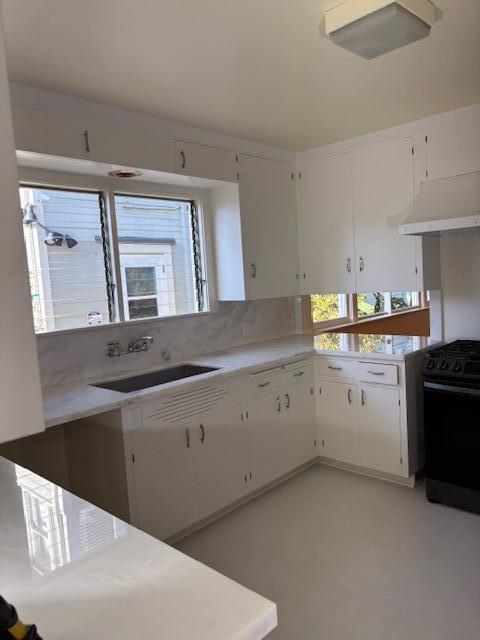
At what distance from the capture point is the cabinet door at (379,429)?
3.19 m

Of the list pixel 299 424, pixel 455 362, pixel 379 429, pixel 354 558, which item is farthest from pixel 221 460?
pixel 455 362

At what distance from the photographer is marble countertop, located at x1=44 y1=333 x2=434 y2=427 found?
2.29 m

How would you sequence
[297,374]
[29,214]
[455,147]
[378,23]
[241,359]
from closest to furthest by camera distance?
[378,23], [29,214], [455,147], [241,359], [297,374]

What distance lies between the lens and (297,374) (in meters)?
3.42

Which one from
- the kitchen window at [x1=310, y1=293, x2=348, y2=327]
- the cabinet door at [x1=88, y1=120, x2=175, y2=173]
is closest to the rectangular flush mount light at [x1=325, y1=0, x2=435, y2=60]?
the cabinet door at [x1=88, y1=120, x2=175, y2=173]

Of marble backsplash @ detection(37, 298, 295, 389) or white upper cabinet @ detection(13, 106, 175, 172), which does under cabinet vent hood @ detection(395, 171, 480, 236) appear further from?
white upper cabinet @ detection(13, 106, 175, 172)

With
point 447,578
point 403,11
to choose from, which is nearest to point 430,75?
point 403,11

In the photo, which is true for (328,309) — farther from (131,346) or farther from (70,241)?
(70,241)

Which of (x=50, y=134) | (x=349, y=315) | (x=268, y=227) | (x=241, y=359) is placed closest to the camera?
(x=50, y=134)

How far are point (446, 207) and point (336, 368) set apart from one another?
130 cm

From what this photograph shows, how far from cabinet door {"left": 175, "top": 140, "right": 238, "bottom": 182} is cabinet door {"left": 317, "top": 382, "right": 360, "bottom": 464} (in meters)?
1.68

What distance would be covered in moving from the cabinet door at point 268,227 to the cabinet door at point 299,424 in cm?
78

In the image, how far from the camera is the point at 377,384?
3.25 m

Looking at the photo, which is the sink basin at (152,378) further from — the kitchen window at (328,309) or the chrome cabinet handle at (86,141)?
the kitchen window at (328,309)
